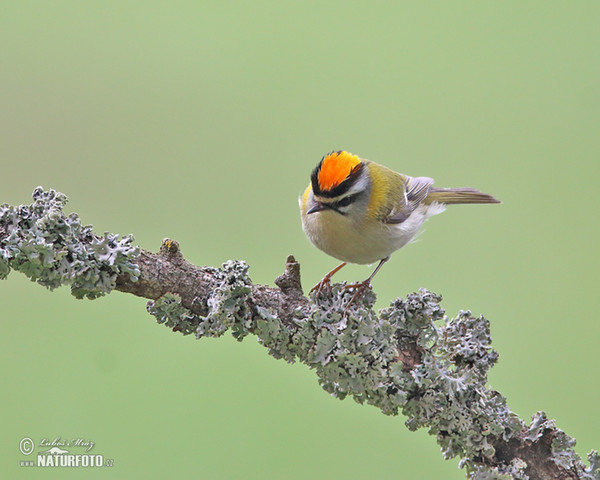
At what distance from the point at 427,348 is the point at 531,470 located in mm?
536

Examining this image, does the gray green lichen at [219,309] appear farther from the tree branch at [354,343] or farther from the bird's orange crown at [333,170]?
the bird's orange crown at [333,170]

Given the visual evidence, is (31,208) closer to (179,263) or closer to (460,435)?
(179,263)

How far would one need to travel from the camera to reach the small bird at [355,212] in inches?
108

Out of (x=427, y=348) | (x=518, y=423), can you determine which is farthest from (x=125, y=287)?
(x=518, y=423)

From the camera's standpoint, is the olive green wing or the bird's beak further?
the olive green wing

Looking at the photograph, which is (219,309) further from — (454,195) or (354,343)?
(454,195)

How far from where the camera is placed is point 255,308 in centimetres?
207

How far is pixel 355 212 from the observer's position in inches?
116

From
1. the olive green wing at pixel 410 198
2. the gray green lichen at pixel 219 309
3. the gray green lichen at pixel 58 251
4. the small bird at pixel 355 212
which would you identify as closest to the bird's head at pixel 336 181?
the small bird at pixel 355 212

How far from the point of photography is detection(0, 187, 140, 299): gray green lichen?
1833 mm

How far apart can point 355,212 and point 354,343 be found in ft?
3.21

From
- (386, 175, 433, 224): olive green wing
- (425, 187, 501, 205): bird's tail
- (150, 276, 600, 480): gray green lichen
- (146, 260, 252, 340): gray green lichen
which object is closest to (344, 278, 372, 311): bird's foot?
(150, 276, 600, 480): gray green lichen

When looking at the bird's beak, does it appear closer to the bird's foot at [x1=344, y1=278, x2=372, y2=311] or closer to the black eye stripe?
the black eye stripe

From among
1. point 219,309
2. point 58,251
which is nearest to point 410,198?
point 219,309
